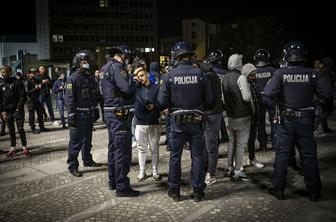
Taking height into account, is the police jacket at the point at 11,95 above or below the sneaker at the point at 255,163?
above

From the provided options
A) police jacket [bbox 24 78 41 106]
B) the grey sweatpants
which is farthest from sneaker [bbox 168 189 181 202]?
police jacket [bbox 24 78 41 106]

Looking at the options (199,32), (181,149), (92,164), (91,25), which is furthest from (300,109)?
(91,25)

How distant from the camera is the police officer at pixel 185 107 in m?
5.38

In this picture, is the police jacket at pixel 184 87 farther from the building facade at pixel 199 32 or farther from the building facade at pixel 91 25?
the building facade at pixel 91 25

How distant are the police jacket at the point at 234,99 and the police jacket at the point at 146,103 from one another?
1.31m

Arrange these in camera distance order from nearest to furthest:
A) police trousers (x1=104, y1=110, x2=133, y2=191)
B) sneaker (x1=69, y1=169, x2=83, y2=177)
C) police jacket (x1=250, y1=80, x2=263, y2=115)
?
police trousers (x1=104, y1=110, x2=133, y2=191), sneaker (x1=69, y1=169, x2=83, y2=177), police jacket (x1=250, y1=80, x2=263, y2=115)

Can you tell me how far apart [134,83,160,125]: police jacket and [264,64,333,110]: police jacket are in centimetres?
209

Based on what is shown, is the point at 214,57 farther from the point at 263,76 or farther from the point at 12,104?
the point at 12,104

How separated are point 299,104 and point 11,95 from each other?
6834mm

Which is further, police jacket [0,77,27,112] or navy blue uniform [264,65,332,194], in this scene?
police jacket [0,77,27,112]

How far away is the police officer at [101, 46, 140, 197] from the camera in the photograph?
18.8ft

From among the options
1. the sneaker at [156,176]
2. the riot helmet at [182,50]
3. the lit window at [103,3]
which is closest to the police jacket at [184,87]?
the riot helmet at [182,50]

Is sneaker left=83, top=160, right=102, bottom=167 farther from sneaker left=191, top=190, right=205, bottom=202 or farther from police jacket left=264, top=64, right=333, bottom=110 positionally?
police jacket left=264, top=64, right=333, bottom=110

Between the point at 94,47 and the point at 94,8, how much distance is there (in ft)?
38.1
